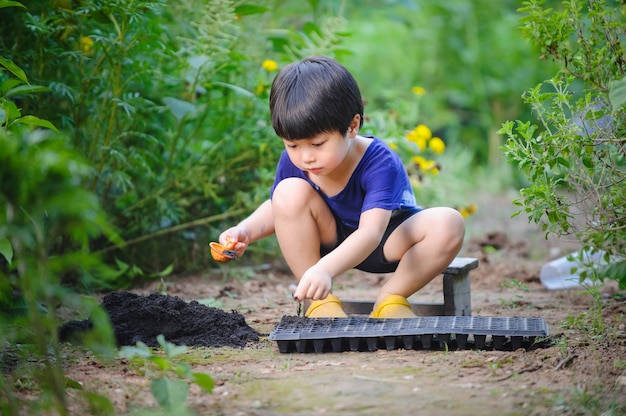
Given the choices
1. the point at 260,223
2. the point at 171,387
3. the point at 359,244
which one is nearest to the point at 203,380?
the point at 171,387

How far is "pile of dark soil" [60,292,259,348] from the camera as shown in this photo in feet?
7.98

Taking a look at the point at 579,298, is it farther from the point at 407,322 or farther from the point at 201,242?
the point at 201,242

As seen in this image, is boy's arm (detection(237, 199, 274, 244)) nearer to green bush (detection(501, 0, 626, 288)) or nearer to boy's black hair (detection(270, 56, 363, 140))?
boy's black hair (detection(270, 56, 363, 140))

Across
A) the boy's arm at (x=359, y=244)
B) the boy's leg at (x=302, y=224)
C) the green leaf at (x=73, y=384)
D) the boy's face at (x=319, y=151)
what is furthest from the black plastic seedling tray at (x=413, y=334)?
the green leaf at (x=73, y=384)

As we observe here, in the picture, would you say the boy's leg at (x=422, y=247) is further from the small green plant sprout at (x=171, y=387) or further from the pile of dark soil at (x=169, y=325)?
the small green plant sprout at (x=171, y=387)

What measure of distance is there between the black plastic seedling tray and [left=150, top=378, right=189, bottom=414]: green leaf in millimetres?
596

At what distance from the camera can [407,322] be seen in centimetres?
238

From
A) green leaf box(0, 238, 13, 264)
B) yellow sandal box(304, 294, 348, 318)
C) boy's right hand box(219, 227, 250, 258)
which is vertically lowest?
yellow sandal box(304, 294, 348, 318)

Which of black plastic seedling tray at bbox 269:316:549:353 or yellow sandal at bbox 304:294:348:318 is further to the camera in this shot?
yellow sandal at bbox 304:294:348:318

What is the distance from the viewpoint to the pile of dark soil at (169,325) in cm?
243

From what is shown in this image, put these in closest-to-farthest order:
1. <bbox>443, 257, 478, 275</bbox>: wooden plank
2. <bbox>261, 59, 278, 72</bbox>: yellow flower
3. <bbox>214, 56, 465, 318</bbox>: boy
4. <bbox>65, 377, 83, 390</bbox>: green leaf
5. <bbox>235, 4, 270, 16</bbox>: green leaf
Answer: <bbox>65, 377, 83, 390</bbox>: green leaf → <bbox>214, 56, 465, 318</bbox>: boy → <bbox>443, 257, 478, 275</bbox>: wooden plank → <bbox>235, 4, 270, 16</bbox>: green leaf → <bbox>261, 59, 278, 72</bbox>: yellow flower

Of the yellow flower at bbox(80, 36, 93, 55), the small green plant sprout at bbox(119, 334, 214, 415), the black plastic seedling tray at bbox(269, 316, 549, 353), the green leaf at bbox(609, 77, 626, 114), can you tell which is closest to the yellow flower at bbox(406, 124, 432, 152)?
the yellow flower at bbox(80, 36, 93, 55)

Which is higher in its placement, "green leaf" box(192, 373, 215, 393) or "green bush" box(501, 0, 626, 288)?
"green bush" box(501, 0, 626, 288)

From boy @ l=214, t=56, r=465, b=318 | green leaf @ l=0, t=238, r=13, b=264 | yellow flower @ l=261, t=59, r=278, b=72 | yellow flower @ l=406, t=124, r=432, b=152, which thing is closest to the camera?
green leaf @ l=0, t=238, r=13, b=264
